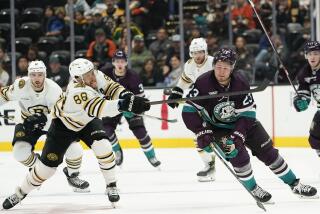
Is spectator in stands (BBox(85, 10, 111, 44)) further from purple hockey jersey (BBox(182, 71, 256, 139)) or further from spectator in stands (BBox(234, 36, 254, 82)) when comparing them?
purple hockey jersey (BBox(182, 71, 256, 139))

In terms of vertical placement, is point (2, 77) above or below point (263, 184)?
above

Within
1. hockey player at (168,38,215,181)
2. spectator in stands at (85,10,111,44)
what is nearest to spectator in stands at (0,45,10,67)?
spectator in stands at (85,10,111,44)

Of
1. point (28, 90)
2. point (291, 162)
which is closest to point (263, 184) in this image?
point (291, 162)

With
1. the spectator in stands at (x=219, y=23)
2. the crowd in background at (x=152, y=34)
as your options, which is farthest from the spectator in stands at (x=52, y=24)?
the spectator in stands at (x=219, y=23)

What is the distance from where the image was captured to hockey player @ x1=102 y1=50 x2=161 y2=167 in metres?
7.88

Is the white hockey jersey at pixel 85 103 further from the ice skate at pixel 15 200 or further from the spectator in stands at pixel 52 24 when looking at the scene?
the spectator in stands at pixel 52 24

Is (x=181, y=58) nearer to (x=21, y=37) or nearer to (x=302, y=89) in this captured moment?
(x=21, y=37)

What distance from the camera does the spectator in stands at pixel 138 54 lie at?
10.3 m

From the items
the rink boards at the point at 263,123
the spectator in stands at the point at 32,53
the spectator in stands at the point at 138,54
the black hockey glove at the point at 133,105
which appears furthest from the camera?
the spectator in stands at the point at 32,53

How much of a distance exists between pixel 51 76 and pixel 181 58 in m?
1.60

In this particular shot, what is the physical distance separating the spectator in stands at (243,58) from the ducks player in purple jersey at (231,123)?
14.8 ft

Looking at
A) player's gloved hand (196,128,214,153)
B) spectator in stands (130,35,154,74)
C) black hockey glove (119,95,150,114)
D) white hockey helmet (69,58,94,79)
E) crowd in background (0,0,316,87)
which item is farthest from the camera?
spectator in stands (130,35,154,74)

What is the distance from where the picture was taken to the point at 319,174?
7.18 metres

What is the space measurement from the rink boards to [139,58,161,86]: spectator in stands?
0.33 m
